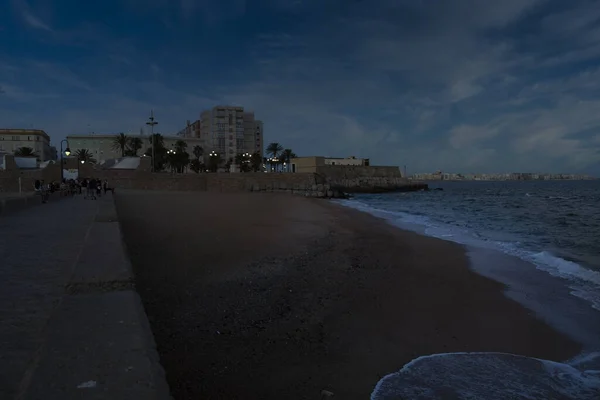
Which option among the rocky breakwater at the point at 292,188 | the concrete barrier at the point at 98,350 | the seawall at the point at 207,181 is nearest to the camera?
the concrete barrier at the point at 98,350

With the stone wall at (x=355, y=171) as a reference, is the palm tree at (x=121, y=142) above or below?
above

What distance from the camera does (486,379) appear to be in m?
3.95

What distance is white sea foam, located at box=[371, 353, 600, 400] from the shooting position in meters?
3.68

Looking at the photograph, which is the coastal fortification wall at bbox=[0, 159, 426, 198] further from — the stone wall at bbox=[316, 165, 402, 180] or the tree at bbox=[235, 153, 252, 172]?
the tree at bbox=[235, 153, 252, 172]

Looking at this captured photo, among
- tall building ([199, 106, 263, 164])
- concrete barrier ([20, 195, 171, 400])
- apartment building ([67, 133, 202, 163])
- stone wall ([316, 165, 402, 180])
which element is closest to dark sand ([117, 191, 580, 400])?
concrete barrier ([20, 195, 171, 400])

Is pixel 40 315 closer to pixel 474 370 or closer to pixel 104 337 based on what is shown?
pixel 104 337

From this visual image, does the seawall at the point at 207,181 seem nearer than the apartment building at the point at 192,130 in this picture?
Yes

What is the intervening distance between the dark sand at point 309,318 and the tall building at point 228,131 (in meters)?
103

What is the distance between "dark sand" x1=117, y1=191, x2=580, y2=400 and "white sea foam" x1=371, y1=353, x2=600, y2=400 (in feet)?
0.71

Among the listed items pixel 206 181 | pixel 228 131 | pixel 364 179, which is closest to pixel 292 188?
pixel 206 181

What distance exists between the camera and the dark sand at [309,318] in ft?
12.8

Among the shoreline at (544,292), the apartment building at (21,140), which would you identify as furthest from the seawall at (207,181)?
the apartment building at (21,140)

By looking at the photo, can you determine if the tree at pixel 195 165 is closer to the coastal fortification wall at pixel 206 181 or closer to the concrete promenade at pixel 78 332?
the coastal fortification wall at pixel 206 181

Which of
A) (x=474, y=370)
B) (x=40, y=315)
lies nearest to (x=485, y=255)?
(x=474, y=370)
